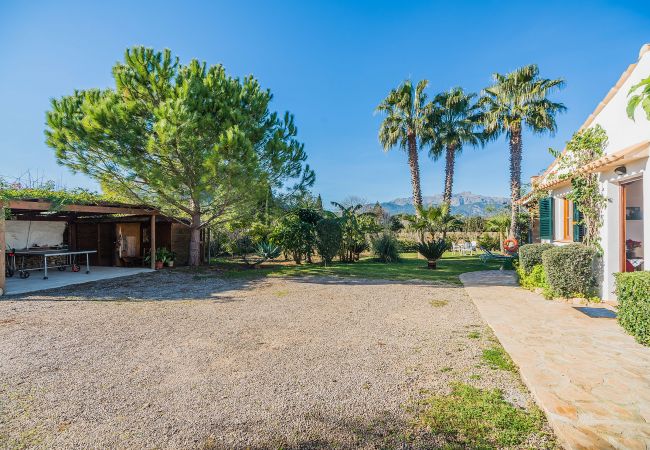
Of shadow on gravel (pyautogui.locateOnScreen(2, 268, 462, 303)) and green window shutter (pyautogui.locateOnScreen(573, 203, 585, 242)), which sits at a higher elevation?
green window shutter (pyautogui.locateOnScreen(573, 203, 585, 242))

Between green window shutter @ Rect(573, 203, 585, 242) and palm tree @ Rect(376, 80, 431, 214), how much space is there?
11.9 m

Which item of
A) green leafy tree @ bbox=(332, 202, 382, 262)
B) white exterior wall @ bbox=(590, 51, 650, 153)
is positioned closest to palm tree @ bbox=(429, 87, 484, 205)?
green leafy tree @ bbox=(332, 202, 382, 262)

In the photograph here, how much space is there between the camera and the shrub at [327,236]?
640 inches

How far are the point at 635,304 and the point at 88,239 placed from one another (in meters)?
19.0

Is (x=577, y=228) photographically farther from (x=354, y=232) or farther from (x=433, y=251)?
(x=354, y=232)

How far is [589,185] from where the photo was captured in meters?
7.51

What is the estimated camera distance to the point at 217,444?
2629 millimetres

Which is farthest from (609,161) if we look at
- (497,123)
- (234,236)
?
(234,236)

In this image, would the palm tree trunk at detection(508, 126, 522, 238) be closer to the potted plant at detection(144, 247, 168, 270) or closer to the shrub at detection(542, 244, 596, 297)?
the shrub at detection(542, 244, 596, 297)

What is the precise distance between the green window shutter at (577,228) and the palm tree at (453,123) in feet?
38.5

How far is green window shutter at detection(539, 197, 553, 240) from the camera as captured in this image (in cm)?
1025

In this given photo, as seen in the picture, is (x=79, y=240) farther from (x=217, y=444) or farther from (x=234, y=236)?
(x=217, y=444)

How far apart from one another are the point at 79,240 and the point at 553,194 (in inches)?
757

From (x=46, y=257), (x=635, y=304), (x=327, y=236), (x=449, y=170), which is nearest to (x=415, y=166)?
(x=449, y=170)
